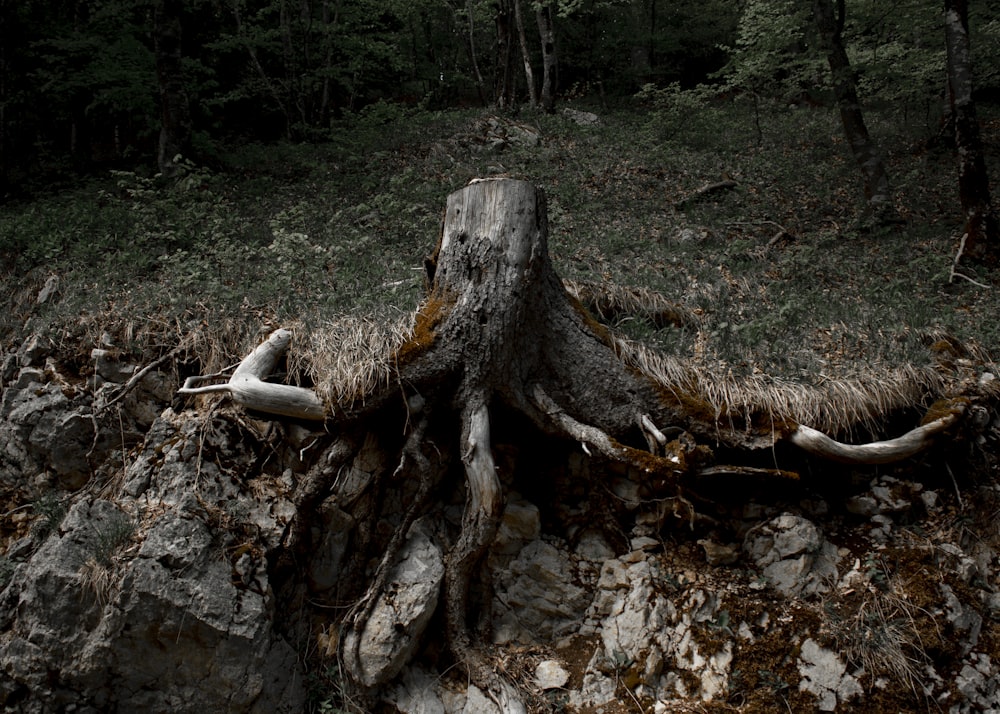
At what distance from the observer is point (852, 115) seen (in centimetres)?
934

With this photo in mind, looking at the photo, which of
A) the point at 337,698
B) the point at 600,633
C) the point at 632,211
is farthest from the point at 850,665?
the point at 632,211

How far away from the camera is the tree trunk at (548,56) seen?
14.7 m

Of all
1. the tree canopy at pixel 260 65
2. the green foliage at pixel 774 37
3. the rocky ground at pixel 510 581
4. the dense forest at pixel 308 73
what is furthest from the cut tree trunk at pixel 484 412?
the green foliage at pixel 774 37

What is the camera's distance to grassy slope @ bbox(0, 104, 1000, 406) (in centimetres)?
513

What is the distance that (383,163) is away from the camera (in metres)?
10.8

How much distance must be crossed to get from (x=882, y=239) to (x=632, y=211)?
11.1 feet

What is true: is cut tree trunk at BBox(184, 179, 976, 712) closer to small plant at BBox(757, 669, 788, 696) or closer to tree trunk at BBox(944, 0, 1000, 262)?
small plant at BBox(757, 669, 788, 696)

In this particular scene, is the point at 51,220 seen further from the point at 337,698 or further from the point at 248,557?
the point at 337,698

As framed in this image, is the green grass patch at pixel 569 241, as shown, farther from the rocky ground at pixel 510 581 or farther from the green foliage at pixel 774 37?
the green foliage at pixel 774 37

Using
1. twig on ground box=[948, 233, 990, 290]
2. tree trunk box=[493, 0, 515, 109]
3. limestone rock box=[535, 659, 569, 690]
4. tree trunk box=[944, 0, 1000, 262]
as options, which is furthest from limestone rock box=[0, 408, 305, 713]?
tree trunk box=[493, 0, 515, 109]

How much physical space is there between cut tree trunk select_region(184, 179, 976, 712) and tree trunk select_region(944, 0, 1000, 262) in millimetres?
4626

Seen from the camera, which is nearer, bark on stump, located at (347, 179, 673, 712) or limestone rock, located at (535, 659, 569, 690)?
limestone rock, located at (535, 659, 569, 690)

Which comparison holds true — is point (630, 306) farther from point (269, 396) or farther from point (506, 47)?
point (506, 47)

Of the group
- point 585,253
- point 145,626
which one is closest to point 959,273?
point 585,253
